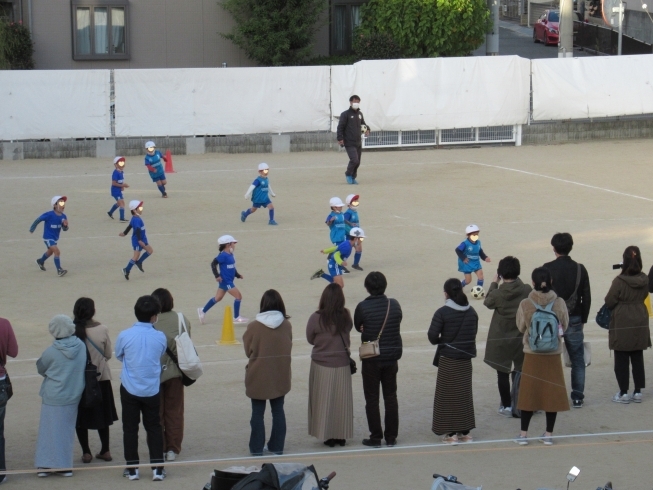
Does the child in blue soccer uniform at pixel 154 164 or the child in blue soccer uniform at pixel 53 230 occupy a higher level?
the child in blue soccer uniform at pixel 154 164

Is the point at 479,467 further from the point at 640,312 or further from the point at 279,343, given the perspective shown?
the point at 640,312

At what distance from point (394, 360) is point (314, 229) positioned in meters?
10.1

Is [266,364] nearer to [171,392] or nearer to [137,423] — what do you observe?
[171,392]

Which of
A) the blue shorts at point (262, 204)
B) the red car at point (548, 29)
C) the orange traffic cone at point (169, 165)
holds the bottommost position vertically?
the blue shorts at point (262, 204)

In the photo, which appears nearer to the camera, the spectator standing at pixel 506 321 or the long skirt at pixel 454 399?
the long skirt at pixel 454 399

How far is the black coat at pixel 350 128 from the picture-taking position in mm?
23391

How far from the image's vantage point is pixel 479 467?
8.03m

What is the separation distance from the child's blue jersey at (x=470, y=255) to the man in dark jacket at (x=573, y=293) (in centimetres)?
446

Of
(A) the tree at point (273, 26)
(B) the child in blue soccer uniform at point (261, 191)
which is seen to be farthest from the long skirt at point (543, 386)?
(A) the tree at point (273, 26)

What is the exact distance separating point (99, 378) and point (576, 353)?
4.49m

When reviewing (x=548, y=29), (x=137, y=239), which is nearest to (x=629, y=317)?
(x=137, y=239)

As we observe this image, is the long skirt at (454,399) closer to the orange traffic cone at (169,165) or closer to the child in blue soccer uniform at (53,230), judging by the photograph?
the child in blue soccer uniform at (53,230)

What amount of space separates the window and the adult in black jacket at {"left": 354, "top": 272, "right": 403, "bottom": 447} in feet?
90.7

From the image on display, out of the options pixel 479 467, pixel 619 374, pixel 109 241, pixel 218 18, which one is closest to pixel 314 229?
pixel 109 241
